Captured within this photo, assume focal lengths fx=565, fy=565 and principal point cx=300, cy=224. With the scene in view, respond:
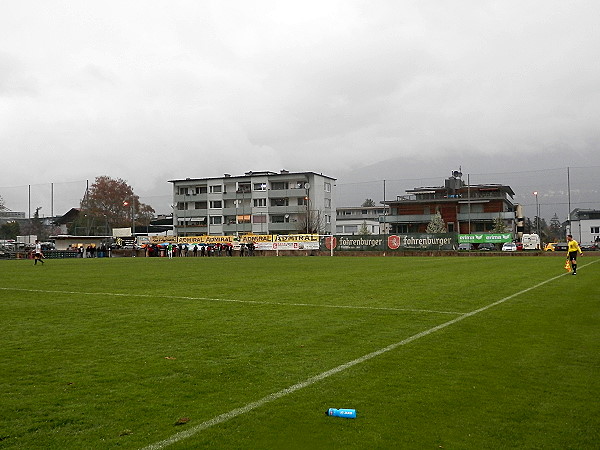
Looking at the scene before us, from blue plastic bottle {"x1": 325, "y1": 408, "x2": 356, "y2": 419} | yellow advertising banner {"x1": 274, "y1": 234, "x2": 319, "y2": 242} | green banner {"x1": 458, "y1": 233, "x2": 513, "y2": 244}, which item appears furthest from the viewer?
yellow advertising banner {"x1": 274, "y1": 234, "x2": 319, "y2": 242}

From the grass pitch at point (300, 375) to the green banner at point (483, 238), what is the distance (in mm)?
42689

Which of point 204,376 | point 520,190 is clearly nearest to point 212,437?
point 204,376

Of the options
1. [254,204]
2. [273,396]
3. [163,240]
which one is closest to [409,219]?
[254,204]

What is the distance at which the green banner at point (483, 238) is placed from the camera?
5450 centimetres

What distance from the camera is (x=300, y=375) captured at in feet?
20.3

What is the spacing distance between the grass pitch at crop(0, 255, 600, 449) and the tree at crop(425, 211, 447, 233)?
224 feet

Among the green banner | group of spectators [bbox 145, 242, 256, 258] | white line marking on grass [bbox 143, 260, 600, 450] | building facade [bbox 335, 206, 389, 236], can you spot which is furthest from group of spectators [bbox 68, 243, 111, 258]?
white line marking on grass [bbox 143, 260, 600, 450]

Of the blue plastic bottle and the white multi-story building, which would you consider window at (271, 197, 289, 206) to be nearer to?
the white multi-story building

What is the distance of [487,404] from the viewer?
5.18 m

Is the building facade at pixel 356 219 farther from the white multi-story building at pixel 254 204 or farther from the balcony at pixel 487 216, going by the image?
the balcony at pixel 487 216

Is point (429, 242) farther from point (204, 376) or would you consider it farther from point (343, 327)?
point (204, 376)

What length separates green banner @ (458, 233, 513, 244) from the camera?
54.5m

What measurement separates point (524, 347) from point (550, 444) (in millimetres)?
3728

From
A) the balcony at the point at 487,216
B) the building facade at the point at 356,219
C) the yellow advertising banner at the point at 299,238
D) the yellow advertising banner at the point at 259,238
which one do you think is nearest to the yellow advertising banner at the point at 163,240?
the yellow advertising banner at the point at 259,238
